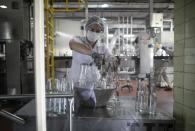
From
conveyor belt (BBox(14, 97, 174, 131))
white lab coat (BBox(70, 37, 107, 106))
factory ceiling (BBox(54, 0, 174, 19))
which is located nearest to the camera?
conveyor belt (BBox(14, 97, 174, 131))

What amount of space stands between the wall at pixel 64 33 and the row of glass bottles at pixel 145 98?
117cm

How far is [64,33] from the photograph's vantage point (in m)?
3.11

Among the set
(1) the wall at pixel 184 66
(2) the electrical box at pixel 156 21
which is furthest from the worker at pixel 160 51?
(1) the wall at pixel 184 66

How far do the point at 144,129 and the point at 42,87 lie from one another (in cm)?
111

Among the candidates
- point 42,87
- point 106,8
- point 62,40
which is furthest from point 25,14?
point 42,87

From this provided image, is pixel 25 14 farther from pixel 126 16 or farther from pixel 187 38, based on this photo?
pixel 187 38

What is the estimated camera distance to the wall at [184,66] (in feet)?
5.44

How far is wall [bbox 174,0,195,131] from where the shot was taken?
5.44 ft

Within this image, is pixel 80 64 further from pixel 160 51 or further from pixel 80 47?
pixel 160 51

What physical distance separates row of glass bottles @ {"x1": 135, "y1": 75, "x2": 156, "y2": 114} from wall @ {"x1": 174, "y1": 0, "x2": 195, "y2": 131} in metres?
0.20

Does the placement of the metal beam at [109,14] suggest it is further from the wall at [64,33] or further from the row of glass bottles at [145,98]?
the row of glass bottles at [145,98]

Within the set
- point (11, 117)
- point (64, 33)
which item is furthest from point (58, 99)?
point (64, 33)

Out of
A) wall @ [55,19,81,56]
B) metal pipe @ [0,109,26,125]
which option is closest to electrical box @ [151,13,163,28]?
wall @ [55,19,81,56]

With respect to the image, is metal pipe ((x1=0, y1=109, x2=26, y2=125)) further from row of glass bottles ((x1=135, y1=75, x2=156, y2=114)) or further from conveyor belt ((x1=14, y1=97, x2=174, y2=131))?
row of glass bottles ((x1=135, y1=75, x2=156, y2=114))
